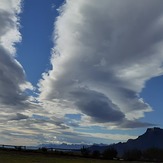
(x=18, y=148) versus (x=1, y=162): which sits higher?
(x=18, y=148)

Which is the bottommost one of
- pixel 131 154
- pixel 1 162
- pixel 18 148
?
pixel 1 162

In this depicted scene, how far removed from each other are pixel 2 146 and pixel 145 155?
99.8 metres

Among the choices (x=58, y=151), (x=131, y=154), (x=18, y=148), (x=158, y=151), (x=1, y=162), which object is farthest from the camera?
(x=158, y=151)

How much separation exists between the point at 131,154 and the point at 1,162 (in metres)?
134

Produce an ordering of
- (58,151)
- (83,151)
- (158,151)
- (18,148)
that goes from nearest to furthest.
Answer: (18,148) < (58,151) < (83,151) < (158,151)

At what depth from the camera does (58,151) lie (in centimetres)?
12838

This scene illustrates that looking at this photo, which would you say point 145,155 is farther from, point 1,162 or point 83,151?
point 1,162

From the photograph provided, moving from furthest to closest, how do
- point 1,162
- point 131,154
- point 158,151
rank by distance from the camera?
point 158,151 < point 131,154 < point 1,162

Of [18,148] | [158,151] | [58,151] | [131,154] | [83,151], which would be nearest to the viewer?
[18,148]

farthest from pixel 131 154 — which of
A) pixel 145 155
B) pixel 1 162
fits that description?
pixel 1 162

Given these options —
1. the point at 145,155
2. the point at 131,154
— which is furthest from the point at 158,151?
the point at 131,154

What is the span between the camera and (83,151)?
14875 centimetres

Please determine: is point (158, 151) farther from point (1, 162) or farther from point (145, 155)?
point (1, 162)

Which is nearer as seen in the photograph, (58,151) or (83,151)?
(58,151)
